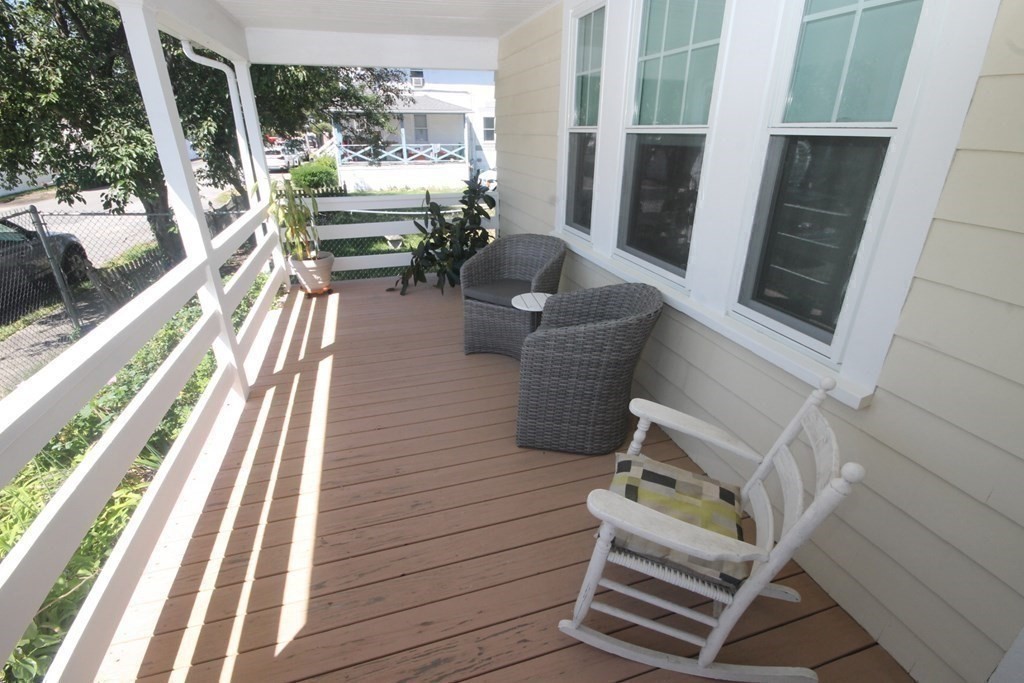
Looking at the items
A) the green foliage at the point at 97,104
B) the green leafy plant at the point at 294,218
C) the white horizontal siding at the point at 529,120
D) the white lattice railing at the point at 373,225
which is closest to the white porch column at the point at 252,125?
the green leafy plant at the point at 294,218

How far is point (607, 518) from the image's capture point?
1143mm

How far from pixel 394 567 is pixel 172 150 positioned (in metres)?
2.06

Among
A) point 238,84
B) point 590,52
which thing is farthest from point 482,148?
point 590,52

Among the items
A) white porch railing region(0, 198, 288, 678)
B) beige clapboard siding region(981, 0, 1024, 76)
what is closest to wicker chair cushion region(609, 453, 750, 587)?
beige clapboard siding region(981, 0, 1024, 76)

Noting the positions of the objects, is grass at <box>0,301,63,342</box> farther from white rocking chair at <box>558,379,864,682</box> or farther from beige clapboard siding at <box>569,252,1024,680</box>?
beige clapboard siding at <box>569,252,1024,680</box>

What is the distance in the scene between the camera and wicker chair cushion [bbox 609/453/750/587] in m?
1.26

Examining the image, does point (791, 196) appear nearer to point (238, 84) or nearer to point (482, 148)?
point (238, 84)

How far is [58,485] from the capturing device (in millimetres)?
2383

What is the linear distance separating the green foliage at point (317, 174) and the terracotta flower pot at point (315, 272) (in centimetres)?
865

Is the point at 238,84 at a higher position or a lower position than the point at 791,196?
higher

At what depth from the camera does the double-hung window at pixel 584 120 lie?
2.81 metres

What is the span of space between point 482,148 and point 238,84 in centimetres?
1314

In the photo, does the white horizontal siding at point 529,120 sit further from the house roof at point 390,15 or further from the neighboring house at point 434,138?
the neighboring house at point 434,138

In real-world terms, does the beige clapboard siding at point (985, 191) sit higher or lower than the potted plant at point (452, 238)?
higher
